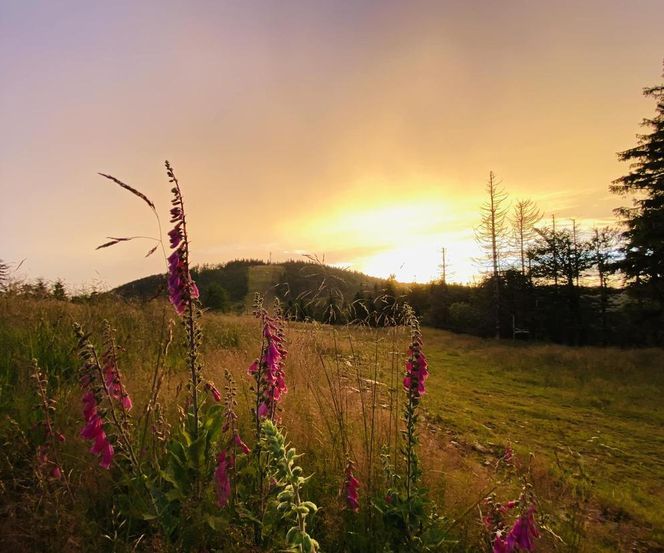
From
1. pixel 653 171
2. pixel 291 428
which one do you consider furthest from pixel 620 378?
pixel 291 428

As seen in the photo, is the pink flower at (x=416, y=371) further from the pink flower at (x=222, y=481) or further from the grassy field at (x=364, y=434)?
the pink flower at (x=222, y=481)

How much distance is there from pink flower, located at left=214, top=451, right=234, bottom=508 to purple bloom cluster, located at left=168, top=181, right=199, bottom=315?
103 cm

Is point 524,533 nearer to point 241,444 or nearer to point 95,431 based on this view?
point 241,444

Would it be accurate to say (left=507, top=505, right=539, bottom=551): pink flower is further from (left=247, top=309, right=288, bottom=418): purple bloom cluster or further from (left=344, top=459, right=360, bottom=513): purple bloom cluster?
(left=247, top=309, right=288, bottom=418): purple bloom cluster

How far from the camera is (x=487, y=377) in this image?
Answer: 1680 cm

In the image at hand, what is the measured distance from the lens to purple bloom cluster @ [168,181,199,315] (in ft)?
8.77

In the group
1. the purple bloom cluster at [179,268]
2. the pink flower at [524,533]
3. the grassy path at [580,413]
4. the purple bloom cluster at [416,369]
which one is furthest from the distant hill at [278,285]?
the grassy path at [580,413]

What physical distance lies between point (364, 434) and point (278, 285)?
2479mm

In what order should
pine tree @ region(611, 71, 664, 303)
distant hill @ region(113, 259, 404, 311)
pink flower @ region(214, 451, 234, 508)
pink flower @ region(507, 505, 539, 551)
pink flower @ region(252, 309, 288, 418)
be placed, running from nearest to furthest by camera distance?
pink flower @ region(507, 505, 539, 551) → pink flower @ region(214, 451, 234, 508) → pink flower @ region(252, 309, 288, 418) → distant hill @ region(113, 259, 404, 311) → pine tree @ region(611, 71, 664, 303)

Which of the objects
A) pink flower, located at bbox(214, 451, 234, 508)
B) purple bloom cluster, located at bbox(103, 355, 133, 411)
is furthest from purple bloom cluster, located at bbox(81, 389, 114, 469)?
pink flower, located at bbox(214, 451, 234, 508)

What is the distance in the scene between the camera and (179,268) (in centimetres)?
269

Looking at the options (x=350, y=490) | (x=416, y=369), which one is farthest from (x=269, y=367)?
(x=350, y=490)

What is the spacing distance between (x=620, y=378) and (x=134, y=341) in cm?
1796

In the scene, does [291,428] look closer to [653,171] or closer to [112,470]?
[112,470]
